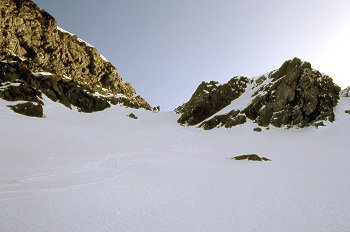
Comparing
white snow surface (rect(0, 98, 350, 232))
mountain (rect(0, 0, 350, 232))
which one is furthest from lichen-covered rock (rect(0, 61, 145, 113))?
white snow surface (rect(0, 98, 350, 232))

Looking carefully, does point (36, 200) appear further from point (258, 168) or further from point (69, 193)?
point (258, 168)

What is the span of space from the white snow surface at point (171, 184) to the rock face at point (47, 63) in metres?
31.9

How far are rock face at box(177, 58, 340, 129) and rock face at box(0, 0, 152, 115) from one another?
39467mm

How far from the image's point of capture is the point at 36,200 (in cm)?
1252

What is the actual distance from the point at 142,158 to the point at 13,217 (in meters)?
16.4

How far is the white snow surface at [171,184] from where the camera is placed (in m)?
10.0

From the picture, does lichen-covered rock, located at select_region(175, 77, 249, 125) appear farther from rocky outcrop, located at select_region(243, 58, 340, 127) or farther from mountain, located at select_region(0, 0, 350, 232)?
rocky outcrop, located at select_region(243, 58, 340, 127)

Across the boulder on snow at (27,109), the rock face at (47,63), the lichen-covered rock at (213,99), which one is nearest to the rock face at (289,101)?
the lichen-covered rock at (213,99)

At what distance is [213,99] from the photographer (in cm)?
6016

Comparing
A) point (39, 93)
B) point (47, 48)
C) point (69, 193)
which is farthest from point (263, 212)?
point (47, 48)

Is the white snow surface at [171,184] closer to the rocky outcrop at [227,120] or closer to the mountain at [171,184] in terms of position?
the mountain at [171,184]

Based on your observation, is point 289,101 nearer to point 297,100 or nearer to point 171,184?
point 297,100

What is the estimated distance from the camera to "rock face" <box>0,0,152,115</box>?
6188cm

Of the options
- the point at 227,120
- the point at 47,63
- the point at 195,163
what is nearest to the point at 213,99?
the point at 227,120
